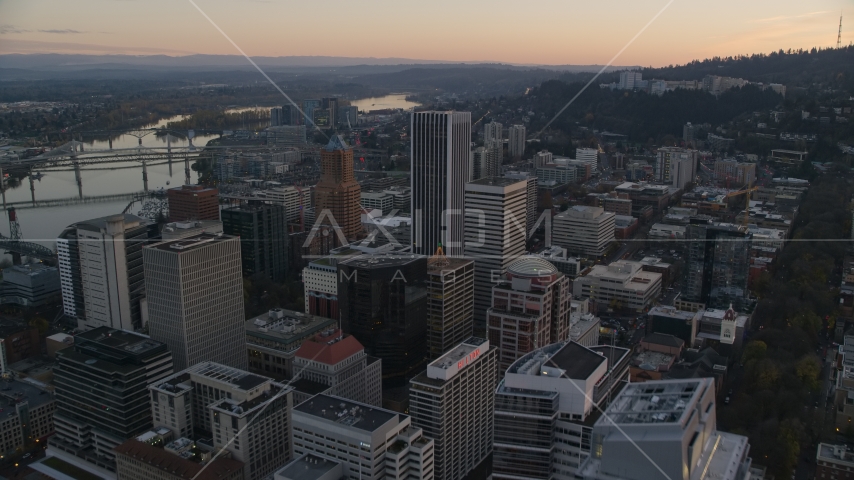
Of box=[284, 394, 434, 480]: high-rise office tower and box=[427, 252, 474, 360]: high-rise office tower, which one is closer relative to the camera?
box=[284, 394, 434, 480]: high-rise office tower

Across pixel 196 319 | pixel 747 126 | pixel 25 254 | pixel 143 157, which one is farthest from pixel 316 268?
pixel 747 126

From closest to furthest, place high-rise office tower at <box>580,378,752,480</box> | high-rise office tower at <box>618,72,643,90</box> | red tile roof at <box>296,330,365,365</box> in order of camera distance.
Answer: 1. high-rise office tower at <box>580,378,752,480</box>
2. red tile roof at <box>296,330,365,365</box>
3. high-rise office tower at <box>618,72,643,90</box>

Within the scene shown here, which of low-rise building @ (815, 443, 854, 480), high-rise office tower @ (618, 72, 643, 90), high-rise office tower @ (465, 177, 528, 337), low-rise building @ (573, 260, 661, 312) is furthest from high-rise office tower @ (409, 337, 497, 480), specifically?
high-rise office tower @ (618, 72, 643, 90)

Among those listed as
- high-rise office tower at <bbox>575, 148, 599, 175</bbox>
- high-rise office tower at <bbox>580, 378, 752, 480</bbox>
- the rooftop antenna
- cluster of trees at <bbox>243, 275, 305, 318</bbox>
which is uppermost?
high-rise office tower at <bbox>580, 378, 752, 480</bbox>

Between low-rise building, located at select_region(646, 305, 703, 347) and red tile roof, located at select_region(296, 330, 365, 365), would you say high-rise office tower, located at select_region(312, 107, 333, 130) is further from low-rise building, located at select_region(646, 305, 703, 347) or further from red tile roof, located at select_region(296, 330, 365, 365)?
red tile roof, located at select_region(296, 330, 365, 365)

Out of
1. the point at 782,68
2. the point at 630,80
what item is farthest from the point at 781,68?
the point at 630,80

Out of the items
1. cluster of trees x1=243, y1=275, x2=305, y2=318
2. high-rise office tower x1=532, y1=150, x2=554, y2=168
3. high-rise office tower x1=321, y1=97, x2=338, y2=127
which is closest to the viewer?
cluster of trees x1=243, y1=275, x2=305, y2=318

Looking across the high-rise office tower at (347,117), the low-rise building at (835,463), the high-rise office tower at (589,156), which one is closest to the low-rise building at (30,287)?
the low-rise building at (835,463)
